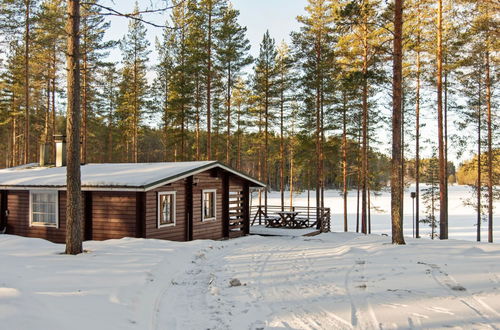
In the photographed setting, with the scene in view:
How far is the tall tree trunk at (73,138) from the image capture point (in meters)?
8.01

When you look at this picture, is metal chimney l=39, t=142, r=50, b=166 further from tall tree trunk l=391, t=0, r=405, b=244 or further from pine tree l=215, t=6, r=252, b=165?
tall tree trunk l=391, t=0, r=405, b=244

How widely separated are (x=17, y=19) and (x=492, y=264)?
22.6 m

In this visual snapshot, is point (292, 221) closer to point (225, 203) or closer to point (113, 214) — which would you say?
point (225, 203)

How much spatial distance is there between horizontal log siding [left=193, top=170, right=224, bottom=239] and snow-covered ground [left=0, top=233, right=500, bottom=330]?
4468 millimetres

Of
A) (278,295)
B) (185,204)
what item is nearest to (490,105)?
(185,204)

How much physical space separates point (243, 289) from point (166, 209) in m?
6.92

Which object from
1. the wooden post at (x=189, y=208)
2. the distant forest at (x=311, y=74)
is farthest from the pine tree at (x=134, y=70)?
the wooden post at (x=189, y=208)

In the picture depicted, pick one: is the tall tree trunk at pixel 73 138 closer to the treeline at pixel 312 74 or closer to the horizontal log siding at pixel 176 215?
the horizontal log siding at pixel 176 215

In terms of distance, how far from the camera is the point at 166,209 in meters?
12.8

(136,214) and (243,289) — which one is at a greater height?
(136,214)

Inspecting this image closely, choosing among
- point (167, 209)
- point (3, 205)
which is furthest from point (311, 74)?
point (3, 205)

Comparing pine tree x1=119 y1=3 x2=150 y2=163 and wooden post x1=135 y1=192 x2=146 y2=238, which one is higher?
pine tree x1=119 y1=3 x2=150 y2=163

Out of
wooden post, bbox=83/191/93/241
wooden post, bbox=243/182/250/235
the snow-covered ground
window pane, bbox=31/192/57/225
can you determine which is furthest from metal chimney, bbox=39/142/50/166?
wooden post, bbox=243/182/250/235

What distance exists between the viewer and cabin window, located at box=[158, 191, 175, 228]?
1244cm
